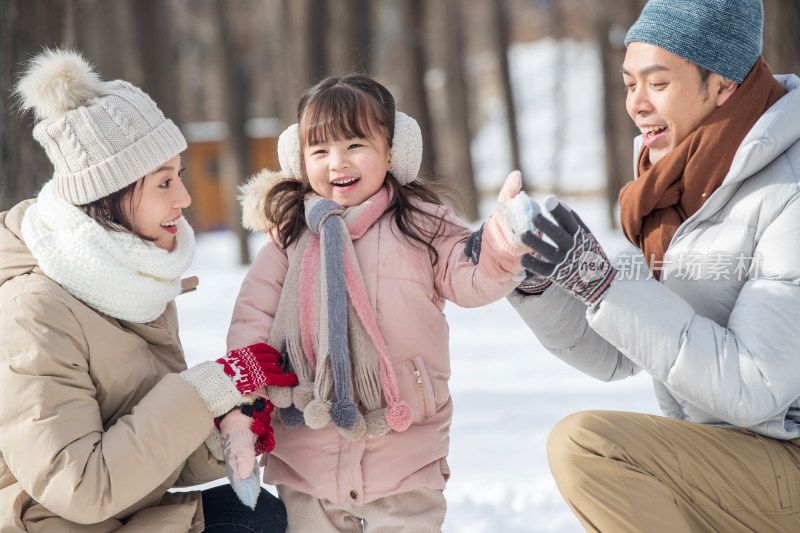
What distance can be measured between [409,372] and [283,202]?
68 cm

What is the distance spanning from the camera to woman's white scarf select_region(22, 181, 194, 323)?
2.10 meters

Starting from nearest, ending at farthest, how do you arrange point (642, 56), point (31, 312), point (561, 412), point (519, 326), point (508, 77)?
point (31, 312) < point (642, 56) < point (561, 412) < point (519, 326) < point (508, 77)

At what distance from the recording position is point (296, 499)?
2.45 metres

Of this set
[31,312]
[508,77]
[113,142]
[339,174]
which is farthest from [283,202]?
[508,77]

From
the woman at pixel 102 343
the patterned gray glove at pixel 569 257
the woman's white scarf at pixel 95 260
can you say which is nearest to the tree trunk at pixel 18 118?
the woman at pixel 102 343

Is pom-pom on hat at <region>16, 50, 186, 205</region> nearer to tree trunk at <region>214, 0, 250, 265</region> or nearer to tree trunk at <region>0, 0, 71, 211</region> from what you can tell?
tree trunk at <region>0, 0, 71, 211</region>

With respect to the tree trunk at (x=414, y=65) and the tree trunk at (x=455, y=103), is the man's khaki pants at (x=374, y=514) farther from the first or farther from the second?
the tree trunk at (x=455, y=103)

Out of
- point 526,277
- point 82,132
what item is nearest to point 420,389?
point 526,277

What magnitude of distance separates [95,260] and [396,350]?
886mm

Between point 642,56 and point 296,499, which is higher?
point 642,56

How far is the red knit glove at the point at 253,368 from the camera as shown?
2.20 meters

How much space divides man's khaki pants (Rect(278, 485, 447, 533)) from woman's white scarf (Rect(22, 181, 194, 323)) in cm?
74

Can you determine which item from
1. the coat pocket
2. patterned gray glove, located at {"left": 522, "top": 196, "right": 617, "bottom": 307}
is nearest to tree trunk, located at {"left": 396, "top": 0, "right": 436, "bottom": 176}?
the coat pocket

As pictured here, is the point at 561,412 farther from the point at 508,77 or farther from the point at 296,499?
the point at 508,77
